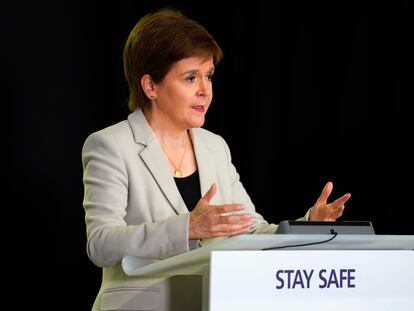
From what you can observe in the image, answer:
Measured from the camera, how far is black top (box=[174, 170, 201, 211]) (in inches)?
108

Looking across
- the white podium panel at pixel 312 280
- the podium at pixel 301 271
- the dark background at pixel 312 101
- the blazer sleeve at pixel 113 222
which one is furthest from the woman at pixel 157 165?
the dark background at pixel 312 101

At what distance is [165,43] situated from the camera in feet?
9.02

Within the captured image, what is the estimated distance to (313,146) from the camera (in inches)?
158

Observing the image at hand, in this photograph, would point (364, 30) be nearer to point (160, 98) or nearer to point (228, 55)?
point (228, 55)

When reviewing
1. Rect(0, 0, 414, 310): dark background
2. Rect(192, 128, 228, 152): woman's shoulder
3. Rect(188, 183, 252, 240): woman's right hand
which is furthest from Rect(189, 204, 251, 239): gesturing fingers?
Rect(0, 0, 414, 310): dark background

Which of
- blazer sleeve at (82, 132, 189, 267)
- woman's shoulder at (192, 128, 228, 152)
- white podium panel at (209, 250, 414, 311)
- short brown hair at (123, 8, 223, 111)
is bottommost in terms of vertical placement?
white podium panel at (209, 250, 414, 311)

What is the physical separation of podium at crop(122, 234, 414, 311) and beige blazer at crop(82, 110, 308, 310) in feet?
0.68

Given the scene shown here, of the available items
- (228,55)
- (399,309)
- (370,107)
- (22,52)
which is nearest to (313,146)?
(370,107)

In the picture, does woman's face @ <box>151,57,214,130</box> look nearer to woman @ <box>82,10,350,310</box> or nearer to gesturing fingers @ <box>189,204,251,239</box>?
woman @ <box>82,10,350,310</box>

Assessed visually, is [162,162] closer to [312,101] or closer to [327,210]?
[327,210]

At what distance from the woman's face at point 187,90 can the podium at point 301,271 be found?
0.92 m

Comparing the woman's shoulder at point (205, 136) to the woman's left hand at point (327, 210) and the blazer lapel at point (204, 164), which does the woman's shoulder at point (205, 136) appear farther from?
the woman's left hand at point (327, 210)

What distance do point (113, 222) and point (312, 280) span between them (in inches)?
31.8

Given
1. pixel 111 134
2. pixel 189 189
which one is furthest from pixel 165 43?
pixel 189 189
